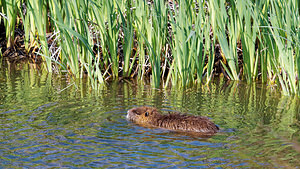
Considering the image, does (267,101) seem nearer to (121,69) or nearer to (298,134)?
(298,134)

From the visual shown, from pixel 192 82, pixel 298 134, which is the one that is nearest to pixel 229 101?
pixel 192 82

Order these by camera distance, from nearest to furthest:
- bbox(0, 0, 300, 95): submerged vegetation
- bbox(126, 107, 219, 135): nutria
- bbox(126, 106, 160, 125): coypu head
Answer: bbox(126, 107, 219, 135): nutria, bbox(126, 106, 160, 125): coypu head, bbox(0, 0, 300, 95): submerged vegetation

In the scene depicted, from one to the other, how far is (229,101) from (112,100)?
2011mm

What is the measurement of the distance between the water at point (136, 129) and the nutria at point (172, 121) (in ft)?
0.49

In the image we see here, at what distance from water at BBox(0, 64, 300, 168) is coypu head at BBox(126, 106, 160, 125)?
0.15 meters

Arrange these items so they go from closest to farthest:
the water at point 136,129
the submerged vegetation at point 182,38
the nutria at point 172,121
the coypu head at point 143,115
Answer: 1. the water at point 136,129
2. the nutria at point 172,121
3. the coypu head at point 143,115
4. the submerged vegetation at point 182,38

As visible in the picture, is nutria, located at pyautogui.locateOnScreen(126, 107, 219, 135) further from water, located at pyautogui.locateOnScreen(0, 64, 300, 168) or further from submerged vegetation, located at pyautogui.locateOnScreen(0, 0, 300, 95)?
submerged vegetation, located at pyautogui.locateOnScreen(0, 0, 300, 95)

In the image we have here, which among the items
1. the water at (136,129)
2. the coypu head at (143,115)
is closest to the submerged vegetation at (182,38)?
the water at (136,129)

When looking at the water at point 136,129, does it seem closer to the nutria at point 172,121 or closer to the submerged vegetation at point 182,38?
the nutria at point 172,121

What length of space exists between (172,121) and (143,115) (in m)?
0.59

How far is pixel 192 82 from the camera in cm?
866

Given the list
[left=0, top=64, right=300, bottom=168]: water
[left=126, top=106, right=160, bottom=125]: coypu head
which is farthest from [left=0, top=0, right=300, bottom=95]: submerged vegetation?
[left=126, top=106, right=160, bottom=125]: coypu head

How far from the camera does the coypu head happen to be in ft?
20.7

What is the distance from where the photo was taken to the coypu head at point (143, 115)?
6324 mm
